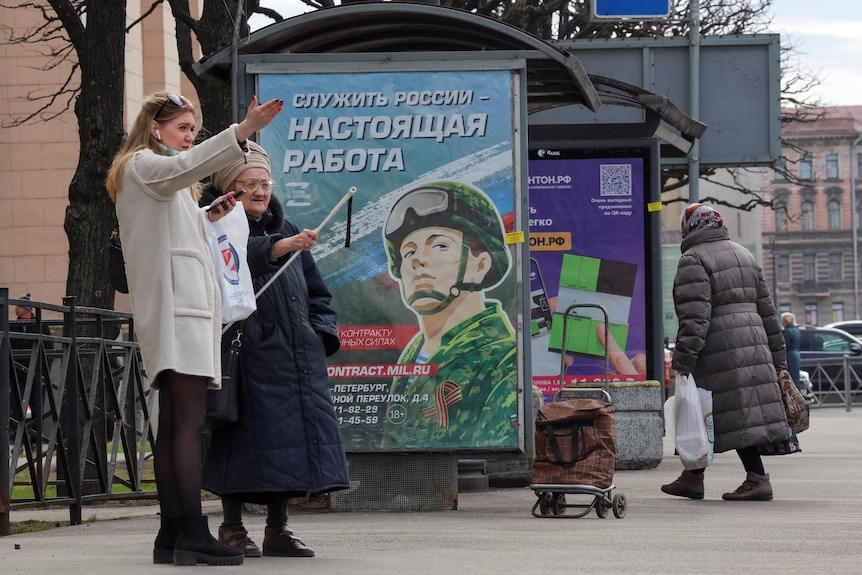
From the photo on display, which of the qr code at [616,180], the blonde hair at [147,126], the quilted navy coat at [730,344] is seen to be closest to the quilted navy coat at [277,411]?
the blonde hair at [147,126]

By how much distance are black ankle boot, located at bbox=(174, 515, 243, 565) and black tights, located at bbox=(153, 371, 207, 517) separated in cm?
4

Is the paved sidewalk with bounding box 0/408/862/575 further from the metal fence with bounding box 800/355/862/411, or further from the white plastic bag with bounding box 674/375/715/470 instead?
the metal fence with bounding box 800/355/862/411

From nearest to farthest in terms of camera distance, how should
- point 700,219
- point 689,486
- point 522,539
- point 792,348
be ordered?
1. point 522,539
2. point 689,486
3. point 700,219
4. point 792,348

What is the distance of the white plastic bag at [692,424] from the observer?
10.6 m

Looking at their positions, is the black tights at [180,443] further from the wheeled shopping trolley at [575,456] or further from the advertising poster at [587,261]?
the advertising poster at [587,261]

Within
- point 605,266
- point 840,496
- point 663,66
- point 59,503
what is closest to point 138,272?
point 59,503

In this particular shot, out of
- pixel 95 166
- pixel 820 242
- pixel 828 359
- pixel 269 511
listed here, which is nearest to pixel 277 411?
pixel 269 511

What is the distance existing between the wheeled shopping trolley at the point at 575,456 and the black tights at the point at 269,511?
9.03ft

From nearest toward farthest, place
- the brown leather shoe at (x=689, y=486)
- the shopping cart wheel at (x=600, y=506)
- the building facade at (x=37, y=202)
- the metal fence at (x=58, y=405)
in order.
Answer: the metal fence at (x=58, y=405), the shopping cart wheel at (x=600, y=506), the brown leather shoe at (x=689, y=486), the building facade at (x=37, y=202)

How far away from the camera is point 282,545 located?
271 inches

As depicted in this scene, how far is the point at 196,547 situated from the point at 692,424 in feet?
16.9

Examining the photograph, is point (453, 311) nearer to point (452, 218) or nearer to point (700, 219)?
point (452, 218)

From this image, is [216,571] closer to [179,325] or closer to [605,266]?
[179,325]

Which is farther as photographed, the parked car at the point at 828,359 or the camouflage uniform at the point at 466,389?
the parked car at the point at 828,359
